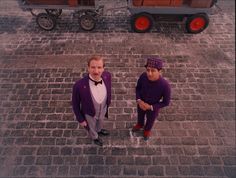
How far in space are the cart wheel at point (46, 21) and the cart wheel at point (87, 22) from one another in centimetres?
88

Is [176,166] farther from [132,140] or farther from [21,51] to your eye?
[21,51]

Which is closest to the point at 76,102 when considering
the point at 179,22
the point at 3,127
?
the point at 3,127

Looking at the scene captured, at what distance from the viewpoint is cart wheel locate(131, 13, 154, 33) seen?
7.28 metres

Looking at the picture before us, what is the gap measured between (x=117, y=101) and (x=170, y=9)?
3.36 meters

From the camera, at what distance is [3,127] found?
16.9 feet

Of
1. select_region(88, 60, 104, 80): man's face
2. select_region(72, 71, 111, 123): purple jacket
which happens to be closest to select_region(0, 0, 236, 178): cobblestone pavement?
select_region(72, 71, 111, 123): purple jacket

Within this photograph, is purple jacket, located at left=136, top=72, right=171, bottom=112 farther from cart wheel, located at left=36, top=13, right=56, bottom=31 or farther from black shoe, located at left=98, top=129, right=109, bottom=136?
cart wheel, located at left=36, top=13, right=56, bottom=31

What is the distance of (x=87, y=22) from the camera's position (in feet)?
24.5


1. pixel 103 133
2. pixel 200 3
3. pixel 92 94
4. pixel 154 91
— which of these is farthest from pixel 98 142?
pixel 200 3

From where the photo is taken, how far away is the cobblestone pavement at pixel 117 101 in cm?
462

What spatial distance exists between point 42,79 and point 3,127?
1547mm

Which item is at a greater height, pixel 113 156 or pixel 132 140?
pixel 132 140

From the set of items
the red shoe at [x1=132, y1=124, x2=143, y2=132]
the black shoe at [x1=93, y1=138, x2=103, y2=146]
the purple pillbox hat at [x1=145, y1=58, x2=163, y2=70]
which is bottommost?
the black shoe at [x1=93, y1=138, x2=103, y2=146]

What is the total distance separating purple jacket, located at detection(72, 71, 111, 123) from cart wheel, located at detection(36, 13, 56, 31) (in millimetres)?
4442
